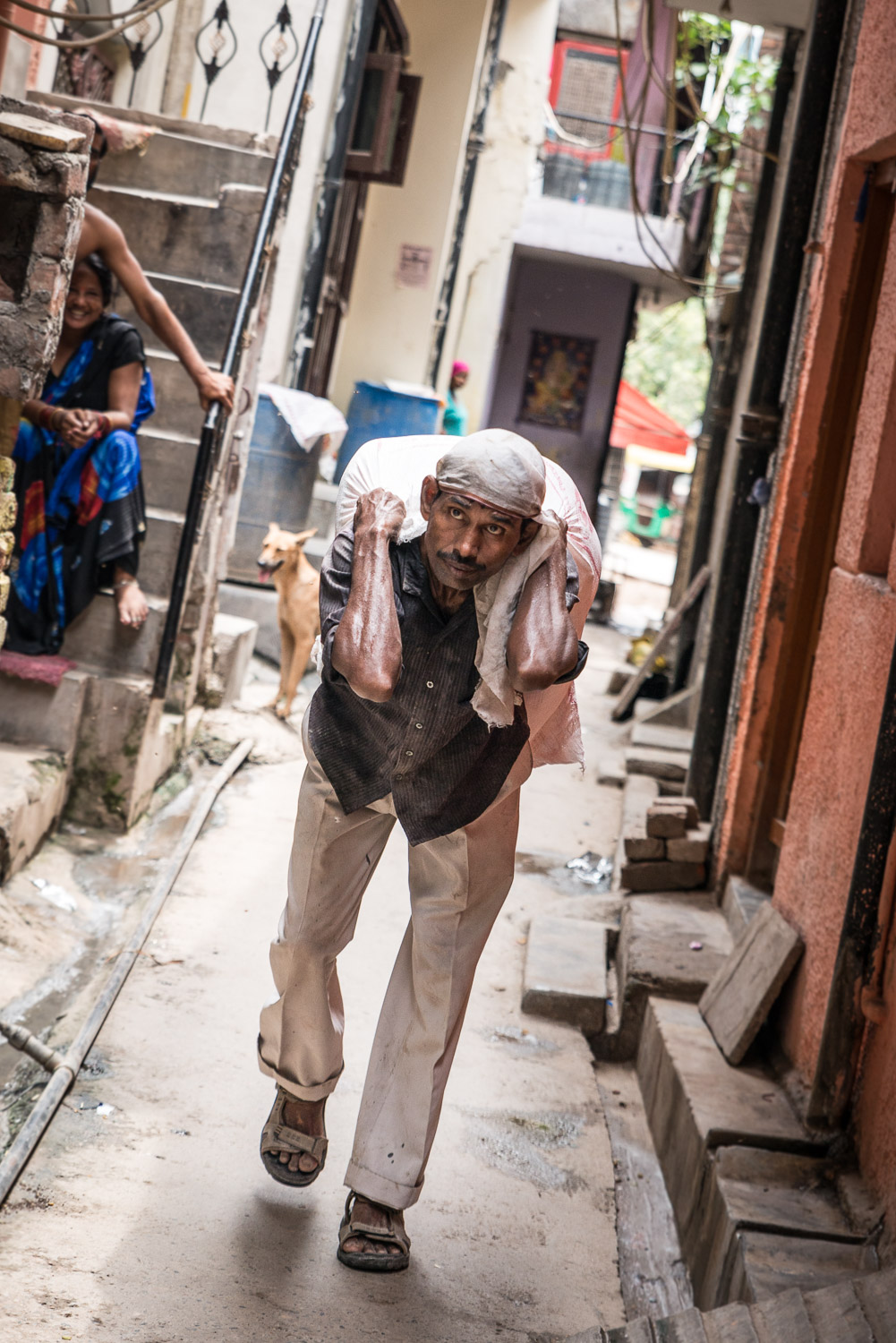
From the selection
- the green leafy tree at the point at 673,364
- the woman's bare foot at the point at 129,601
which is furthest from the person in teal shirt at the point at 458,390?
the green leafy tree at the point at 673,364

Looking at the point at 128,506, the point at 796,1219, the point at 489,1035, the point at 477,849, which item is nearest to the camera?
the point at 477,849

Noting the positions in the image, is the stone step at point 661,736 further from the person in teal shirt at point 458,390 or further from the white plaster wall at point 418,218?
the white plaster wall at point 418,218

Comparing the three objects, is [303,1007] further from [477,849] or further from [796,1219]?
[796,1219]

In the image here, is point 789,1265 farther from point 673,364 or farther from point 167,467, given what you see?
point 673,364

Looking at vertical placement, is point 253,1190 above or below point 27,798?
below

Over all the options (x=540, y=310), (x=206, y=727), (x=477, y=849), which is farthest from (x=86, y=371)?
(x=540, y=310)

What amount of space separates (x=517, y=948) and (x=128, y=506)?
95.6 inches

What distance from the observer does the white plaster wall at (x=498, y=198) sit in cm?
1573

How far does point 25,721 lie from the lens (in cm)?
516

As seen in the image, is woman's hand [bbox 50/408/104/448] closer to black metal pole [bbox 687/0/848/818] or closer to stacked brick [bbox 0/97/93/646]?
stacked brick [bbox 0/97/93/646]

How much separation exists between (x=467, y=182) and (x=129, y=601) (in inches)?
410

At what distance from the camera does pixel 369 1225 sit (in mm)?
2889

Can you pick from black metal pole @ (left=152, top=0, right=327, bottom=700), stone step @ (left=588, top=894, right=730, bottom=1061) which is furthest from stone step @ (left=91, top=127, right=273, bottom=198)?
stone step @ (left=588, top=894, right=730, bottom=1061)

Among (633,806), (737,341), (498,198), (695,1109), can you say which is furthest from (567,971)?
(498,198)
